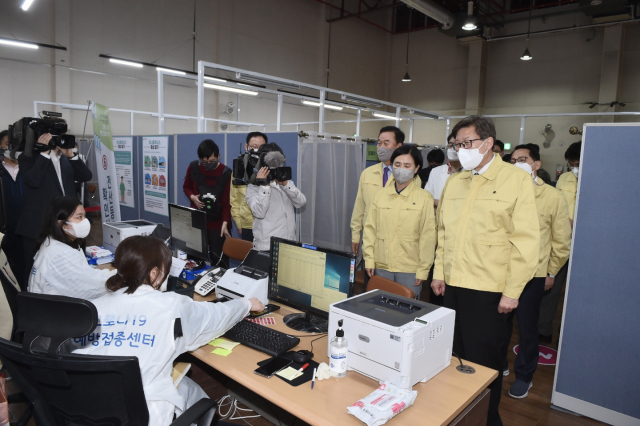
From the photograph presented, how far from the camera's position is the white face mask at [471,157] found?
6.68 feet

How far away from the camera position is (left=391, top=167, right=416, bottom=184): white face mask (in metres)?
2.68

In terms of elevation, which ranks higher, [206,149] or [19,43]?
[19,43]

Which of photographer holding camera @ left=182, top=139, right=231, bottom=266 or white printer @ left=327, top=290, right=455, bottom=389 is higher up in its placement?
photographer holding camera @ left=182, top=139, right=231, bottom=266

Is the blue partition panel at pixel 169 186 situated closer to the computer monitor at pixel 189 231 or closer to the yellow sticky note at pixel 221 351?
the computer monitor at pixel 189 231

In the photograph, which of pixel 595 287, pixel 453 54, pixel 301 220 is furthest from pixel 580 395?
pixel 453 54

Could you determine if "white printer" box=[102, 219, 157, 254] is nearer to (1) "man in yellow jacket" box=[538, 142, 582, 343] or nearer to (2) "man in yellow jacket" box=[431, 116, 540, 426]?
(2) "man in yellow jacket" box=[431, 116, 540, 426]

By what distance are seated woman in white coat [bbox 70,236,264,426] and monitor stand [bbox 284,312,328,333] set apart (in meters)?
0.53

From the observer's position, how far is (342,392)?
1.45 metres

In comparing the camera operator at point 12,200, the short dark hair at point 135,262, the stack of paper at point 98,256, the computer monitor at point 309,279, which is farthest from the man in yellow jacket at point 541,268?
the camera operator at point 12,200

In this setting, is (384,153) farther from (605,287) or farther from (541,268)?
(605,287)

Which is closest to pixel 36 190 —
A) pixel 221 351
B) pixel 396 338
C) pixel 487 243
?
pixel 221 351

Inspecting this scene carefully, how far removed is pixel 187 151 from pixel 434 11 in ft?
25.9

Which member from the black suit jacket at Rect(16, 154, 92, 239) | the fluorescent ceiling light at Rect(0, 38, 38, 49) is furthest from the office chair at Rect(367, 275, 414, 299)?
the fluorescent ceiling light at Rect(0, 38, 38, 49)

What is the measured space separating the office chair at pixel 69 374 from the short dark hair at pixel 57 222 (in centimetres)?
108
